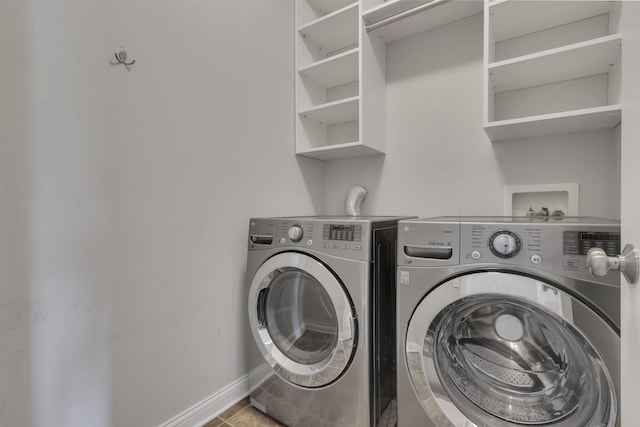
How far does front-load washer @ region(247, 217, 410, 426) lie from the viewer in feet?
3.49

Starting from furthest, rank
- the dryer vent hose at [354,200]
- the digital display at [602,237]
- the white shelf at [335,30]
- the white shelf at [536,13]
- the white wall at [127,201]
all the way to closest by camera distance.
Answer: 1. the dryer vent hose at [354,200]
2. the white shelf at [335,30]
3. the white shelf at [536,13]
4. the white wall at [127,201]
5. the digital display at [602,237]

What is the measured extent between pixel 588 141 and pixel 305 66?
1.49 m

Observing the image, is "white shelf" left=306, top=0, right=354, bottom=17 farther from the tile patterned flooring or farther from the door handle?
the tile patterned flooring

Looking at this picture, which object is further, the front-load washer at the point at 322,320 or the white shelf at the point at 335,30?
the white shelf at the point at 335,30

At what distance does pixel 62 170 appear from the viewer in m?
0.91

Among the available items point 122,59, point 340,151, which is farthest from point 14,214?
point 340,151

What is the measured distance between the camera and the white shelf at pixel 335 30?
160 cm

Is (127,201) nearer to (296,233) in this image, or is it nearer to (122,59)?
(122,59)

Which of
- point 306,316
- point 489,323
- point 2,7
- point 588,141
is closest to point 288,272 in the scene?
point 306,316

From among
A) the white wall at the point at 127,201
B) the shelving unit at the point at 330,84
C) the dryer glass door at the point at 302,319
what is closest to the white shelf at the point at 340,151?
the shelving unit at the point at 330,84

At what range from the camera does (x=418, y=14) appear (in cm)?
152

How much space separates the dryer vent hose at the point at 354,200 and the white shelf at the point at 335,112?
1.51ft

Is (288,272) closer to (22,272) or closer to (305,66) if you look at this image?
(22,272)

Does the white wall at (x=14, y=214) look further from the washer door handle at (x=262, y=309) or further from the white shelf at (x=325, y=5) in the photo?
the white shelf at (x=325, y=5)
